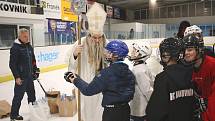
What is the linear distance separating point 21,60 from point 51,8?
8.13 metres

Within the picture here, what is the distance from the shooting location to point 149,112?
1.84 m

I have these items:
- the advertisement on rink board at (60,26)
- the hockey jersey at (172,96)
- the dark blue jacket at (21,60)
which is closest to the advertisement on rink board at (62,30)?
the advertisement on rink board at (60,26)

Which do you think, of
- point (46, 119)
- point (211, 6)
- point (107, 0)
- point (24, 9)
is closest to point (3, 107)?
point (46, 119)

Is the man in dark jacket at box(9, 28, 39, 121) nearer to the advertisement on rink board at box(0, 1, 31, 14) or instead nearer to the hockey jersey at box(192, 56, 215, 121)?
the hockey jersey at box(192, 56, 215, 121)

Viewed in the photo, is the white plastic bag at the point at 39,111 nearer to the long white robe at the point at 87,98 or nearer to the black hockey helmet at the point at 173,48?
the long white robe at the point at 87,98

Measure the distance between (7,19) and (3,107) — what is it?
17.4 ft

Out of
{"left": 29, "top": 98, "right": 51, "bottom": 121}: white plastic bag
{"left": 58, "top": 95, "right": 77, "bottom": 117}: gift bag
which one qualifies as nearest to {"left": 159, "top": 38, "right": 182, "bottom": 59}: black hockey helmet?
{"left": 29, "top": 98, "right": 51, "bottom": 121}: white plastic bag

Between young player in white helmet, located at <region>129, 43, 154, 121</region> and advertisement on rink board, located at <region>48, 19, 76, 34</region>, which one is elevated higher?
advertisement on rink board, located at <region>48, 19, 76, 34</region>

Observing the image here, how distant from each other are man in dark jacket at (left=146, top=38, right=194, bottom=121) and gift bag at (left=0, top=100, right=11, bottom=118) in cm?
321

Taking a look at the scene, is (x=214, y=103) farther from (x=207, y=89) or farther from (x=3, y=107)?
(x=3, y=107)

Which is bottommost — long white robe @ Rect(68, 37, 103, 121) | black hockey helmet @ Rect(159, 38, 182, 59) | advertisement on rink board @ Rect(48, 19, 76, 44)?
long white robe @ Rect(68, 37, 103, 121)

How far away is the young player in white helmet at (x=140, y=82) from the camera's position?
7.96 ft

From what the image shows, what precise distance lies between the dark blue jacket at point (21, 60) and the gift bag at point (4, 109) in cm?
65

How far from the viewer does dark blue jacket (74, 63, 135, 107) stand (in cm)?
207
